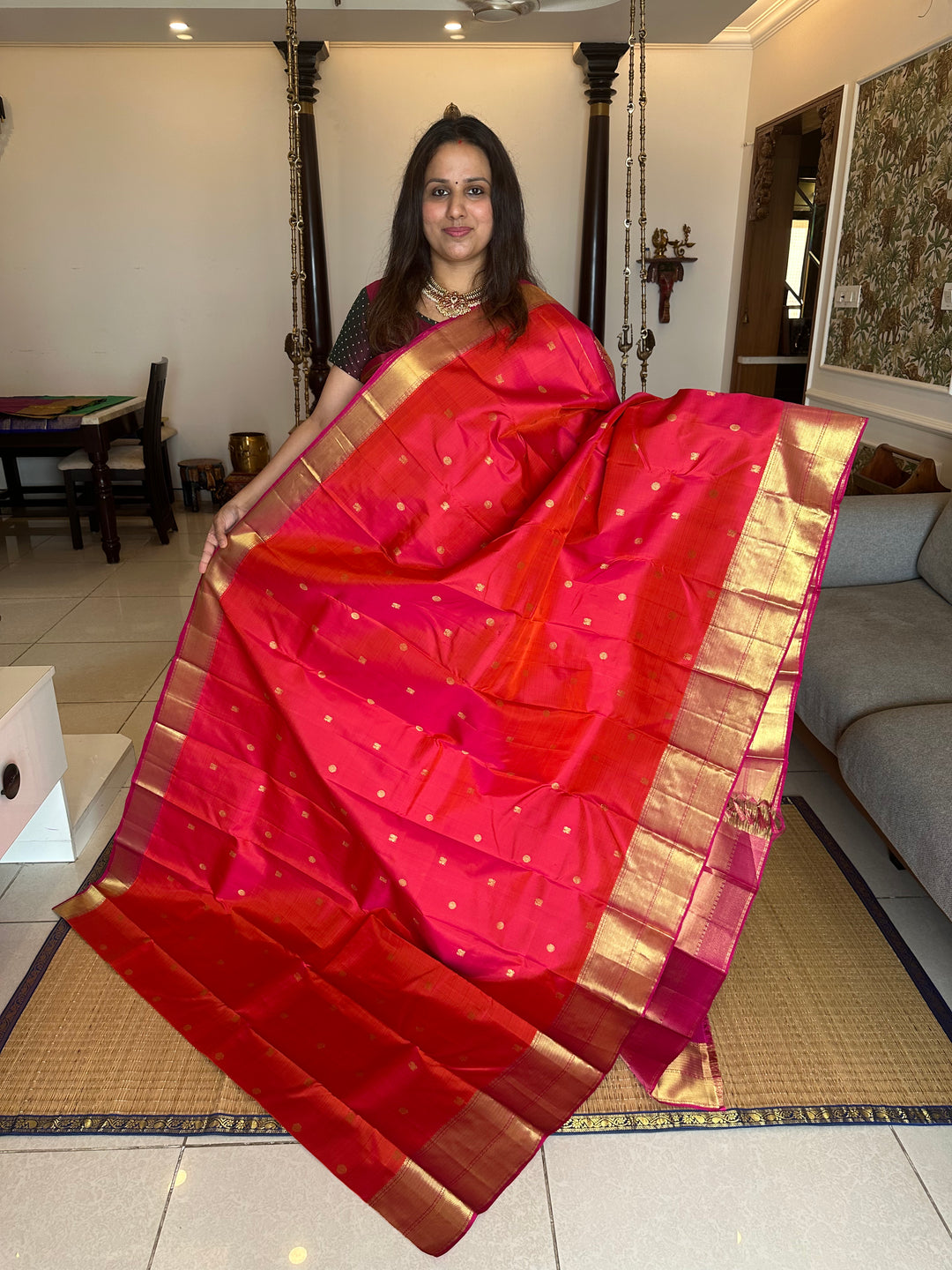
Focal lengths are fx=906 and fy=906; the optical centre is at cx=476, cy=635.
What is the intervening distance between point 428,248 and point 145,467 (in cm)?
299

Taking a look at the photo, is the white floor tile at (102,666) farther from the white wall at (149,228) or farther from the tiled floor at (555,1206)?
the white wall at (149,228)

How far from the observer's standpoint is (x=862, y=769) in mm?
1708

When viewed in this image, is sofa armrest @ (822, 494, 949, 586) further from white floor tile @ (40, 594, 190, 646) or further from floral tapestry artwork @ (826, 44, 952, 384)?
white floor tile @ (40, 594, 190, 646)

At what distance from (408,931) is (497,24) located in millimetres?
4480

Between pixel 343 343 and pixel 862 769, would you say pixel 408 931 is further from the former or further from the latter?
pixel 343 343

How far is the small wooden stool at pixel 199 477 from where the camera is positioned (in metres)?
5.10

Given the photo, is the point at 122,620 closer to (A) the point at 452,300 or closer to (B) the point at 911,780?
(A) the point at 452,300

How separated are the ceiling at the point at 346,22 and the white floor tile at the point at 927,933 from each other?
380cm

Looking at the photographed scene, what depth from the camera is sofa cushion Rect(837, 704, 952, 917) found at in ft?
4.81

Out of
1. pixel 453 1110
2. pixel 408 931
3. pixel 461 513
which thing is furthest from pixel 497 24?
pixel 453 1110

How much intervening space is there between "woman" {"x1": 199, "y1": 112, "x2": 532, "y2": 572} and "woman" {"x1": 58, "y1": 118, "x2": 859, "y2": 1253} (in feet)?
0.51

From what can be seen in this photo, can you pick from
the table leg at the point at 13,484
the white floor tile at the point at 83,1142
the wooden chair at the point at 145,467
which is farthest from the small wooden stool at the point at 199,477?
the white floor tile at the point at 83,1142

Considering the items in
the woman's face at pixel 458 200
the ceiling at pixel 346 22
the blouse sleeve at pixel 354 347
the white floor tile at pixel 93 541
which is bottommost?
the white floor tile at pixel 93 541

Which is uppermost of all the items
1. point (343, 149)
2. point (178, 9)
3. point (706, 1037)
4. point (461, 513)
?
point (178, 9)
